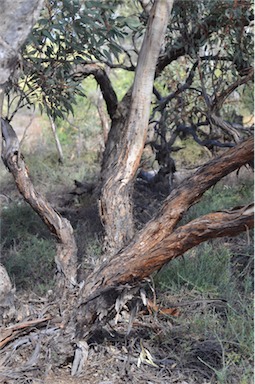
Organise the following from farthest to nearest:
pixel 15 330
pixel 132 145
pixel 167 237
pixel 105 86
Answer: pixel 105 86
pixel 132 145
pixel 15 330
pixel 167 237

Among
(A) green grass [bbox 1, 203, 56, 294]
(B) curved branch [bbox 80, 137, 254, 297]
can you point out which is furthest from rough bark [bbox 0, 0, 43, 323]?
(A) green grass [bbox 1, 203, 56, 294]

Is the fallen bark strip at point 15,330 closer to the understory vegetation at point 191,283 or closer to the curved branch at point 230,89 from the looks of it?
the understory vegetation at point 191,283

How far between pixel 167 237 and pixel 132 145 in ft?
4.46

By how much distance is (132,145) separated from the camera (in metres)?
4.58

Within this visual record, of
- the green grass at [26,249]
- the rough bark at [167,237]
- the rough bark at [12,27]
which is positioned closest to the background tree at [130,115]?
the rough bark at [167,237]

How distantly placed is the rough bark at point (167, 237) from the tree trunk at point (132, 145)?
2.12 ft

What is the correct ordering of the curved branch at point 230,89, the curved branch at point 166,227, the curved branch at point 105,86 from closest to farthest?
the curved branch at point 166,227
the curved branch at point 230,89
the curved branch at point 105,86

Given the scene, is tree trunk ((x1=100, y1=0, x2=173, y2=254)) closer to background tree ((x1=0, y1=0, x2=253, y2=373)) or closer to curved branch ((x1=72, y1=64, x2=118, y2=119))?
background tree ((x1=0, y1=0, x2=253, y2=373))

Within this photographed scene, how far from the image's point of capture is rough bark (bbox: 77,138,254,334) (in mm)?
3160

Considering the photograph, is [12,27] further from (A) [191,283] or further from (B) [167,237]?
(A) [191,283]

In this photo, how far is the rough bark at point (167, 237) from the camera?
3160mm

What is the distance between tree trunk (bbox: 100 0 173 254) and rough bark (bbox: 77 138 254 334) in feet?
2.12

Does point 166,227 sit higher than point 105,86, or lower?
lower

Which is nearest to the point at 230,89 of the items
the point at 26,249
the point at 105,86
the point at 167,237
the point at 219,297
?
the point at 105,86
